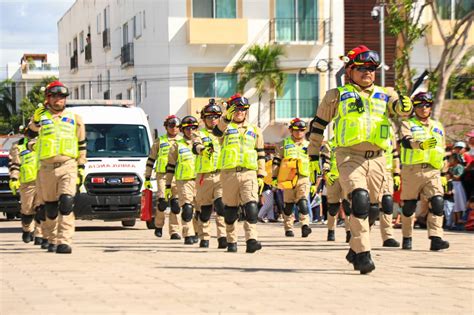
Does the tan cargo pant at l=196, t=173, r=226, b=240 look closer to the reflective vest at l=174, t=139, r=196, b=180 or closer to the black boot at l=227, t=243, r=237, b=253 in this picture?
the reflective vest at l=174, t=139, r=196, b=180

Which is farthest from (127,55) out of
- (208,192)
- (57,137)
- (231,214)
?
(231,214)

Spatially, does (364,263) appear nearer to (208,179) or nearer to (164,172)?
(208,179)

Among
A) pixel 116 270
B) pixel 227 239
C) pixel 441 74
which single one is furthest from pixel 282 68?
pixel 116 270

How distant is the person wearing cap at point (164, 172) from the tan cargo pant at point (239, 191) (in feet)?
10.9

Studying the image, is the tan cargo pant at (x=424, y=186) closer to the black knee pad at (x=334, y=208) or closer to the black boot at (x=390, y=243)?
the black boot at (x=390, y=243)

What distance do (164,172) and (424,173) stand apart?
583 cm

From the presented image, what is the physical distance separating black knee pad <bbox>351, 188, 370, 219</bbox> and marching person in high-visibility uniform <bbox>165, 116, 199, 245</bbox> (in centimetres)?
577

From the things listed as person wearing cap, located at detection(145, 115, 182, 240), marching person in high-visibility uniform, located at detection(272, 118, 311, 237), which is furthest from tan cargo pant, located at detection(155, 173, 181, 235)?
marching person in high-visibility uniform, located at detection(272, 118, 311, 237)

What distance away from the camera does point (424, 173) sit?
14508mm

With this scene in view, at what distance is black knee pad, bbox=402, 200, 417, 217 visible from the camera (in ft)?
48.1

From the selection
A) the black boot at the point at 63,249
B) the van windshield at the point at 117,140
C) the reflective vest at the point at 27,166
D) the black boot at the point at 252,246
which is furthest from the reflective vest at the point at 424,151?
the van windshield at the point at 117,140

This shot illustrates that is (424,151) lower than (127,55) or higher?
lower

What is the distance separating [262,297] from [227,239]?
568cm

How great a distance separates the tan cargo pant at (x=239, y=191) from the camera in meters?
14.0
